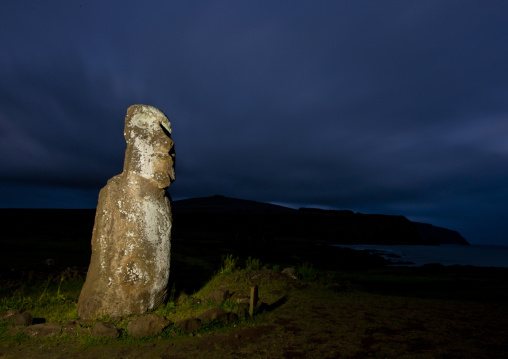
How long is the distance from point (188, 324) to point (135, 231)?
Result: 7.30 feet

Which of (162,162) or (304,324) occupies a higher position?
(162,162)

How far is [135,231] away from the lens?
23.4ft

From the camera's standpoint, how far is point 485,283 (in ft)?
48.2

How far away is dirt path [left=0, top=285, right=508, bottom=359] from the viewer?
5.29 m

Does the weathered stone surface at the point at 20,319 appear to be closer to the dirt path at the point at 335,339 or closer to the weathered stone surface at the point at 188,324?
the dirt path at the point at 335,339

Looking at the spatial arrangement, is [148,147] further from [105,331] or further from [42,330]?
[42,330]

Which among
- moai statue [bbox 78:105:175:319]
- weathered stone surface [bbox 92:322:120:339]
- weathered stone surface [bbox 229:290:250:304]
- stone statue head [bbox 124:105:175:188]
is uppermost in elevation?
stone statue head [bbox 124:105:175:188]

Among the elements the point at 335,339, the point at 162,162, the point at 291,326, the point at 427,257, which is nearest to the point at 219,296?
the point at 291,326

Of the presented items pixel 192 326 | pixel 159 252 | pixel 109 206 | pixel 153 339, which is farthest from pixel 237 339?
pixel 109 206

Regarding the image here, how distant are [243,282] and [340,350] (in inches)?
205

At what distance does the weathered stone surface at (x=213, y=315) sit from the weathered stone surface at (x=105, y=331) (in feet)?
5.15

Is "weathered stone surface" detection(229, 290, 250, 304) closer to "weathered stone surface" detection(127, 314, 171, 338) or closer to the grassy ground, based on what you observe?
the grassy ground

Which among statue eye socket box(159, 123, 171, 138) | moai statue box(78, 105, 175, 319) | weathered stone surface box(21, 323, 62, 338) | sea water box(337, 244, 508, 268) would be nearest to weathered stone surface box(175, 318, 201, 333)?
moai statue box(78, 105, 175, 319)

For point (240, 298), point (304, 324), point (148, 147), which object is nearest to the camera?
point (304, 324)
